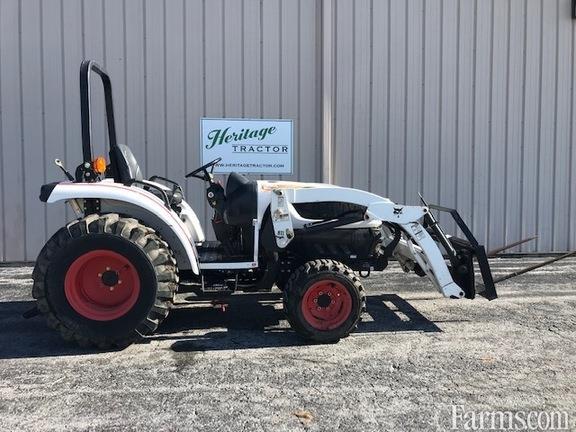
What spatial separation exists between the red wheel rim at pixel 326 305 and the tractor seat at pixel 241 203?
78cm

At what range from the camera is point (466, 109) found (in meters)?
8.30

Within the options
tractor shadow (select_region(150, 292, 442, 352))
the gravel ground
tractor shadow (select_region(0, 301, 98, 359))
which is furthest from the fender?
tractor shadow (select_region(0, 301, 98, 359))

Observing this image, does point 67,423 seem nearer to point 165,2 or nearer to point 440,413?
point 440,413

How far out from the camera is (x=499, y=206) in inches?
332

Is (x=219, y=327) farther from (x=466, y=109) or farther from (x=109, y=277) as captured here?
(x=466, y=109)

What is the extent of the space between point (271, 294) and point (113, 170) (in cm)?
174

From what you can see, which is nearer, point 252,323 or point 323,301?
point 323,301

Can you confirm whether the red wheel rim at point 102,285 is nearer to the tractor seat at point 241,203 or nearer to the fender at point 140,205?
the fender at point 140,205

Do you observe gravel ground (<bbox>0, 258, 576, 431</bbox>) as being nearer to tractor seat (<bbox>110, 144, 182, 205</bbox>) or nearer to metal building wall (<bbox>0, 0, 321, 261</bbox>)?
tractor seat (<bbox>110, 144, 182, 205</bbox>)

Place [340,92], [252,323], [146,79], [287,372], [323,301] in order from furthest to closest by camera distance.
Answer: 1. [340,92]
2. [146,79]
3. [252,323]
4. [323,301]
5. [287,372]

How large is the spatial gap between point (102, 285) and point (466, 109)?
6.28 m

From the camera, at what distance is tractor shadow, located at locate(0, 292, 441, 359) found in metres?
4.17

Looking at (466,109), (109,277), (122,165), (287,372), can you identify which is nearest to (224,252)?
(109,277)

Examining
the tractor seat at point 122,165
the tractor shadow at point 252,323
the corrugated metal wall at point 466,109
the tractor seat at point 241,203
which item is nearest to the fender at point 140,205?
the tractor seat at point 122,165
